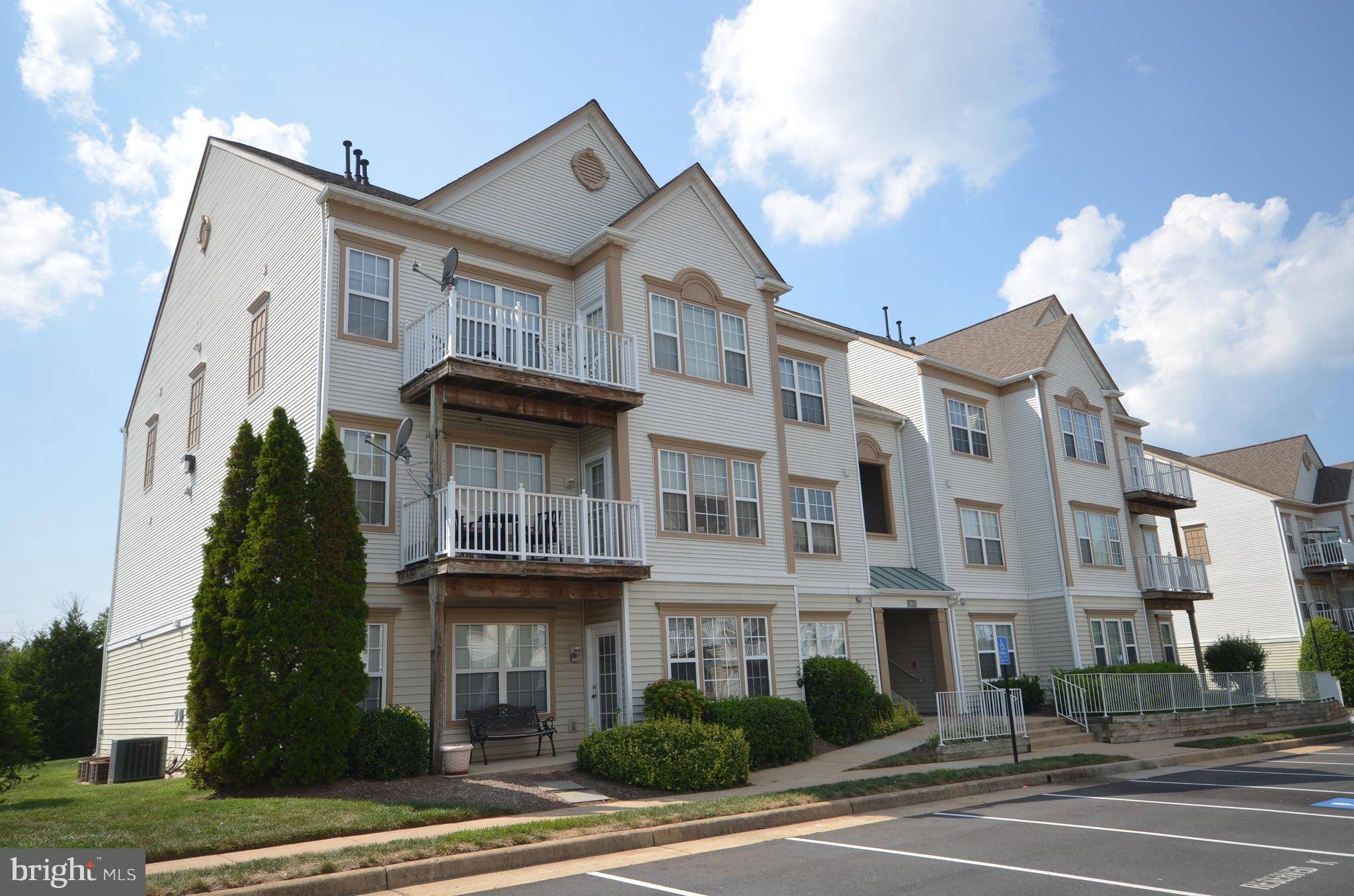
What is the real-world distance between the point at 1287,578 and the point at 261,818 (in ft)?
131

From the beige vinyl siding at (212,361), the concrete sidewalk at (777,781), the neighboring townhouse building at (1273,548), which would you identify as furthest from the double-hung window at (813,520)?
the neighboring townhouse building at (1273,548)

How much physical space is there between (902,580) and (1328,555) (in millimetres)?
26682

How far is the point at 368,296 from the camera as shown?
16.7m

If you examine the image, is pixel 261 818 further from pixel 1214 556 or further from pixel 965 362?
pixel 1214 556

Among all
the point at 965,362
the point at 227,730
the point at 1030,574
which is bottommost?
the point at 227,730

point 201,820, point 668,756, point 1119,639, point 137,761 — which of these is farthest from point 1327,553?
point 201,820

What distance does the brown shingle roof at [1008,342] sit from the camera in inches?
1171

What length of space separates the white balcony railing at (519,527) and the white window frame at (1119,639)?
16.9 meters

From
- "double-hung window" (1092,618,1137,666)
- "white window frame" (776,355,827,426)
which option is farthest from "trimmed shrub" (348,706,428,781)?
"double-hung window" (1092,618,1137,666)

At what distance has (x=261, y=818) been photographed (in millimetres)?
10359

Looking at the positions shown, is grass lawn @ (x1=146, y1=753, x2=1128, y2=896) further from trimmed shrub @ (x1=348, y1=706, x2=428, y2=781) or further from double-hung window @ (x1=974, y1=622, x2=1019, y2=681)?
double-hung window @ (x1=974, y1=622, x2=1019, y2=681)

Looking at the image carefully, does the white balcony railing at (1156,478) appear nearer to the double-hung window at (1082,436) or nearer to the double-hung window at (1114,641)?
the double-hung window at (1082,436)

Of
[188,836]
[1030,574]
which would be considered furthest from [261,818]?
[1030,574]

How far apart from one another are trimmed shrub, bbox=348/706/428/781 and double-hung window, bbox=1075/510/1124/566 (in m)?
21.2
